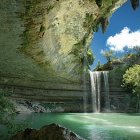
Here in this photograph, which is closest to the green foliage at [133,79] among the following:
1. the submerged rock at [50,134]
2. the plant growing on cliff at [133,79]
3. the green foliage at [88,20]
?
the plant growing on cliff at [133,79]

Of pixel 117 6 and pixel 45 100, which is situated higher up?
pixel 117 6

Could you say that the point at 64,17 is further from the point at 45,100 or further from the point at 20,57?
the point at 45,100

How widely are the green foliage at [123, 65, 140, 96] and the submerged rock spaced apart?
105 ft

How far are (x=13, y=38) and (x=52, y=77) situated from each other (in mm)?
14036

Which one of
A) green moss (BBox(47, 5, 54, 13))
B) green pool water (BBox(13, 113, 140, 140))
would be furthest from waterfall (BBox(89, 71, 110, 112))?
green moss (BBox(47, 5, 54, 13))

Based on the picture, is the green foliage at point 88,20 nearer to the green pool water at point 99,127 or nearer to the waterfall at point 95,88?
the green pool water at point 99,127

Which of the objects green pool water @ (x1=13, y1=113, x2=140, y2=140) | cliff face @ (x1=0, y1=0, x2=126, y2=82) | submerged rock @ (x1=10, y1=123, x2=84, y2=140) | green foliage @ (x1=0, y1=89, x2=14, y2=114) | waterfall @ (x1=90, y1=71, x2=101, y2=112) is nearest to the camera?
submerged rock @ (x1=10, y1=123, x2=84, y2=140)

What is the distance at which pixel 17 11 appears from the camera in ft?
62.4

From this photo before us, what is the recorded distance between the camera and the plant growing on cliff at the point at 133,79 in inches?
1578

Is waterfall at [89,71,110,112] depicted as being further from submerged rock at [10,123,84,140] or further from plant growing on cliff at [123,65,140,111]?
submerged rock at [10,123,84,140]

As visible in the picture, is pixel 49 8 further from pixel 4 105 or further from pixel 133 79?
pixel 133 79

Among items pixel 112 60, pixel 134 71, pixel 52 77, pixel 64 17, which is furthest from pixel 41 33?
pixel 112 60

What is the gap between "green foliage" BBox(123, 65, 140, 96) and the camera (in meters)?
40.0

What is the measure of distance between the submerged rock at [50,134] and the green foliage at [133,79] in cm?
3187
